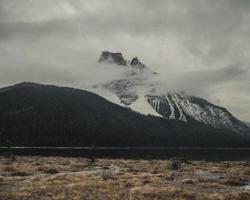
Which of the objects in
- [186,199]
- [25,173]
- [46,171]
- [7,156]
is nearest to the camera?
[186,199]

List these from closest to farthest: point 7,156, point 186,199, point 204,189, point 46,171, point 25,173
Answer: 1. point 186,199
2. point 204,189
3. point 25,173
4. point 46,171
5. point 7,156

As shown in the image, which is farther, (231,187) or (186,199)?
(231,187)

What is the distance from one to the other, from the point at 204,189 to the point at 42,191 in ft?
54.2

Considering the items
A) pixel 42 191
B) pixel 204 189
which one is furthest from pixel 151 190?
pixel 42 191

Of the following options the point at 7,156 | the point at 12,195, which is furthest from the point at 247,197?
the point at 7,156

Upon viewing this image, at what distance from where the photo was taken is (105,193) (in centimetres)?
3997

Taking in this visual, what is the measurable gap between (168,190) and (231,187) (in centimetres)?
1054

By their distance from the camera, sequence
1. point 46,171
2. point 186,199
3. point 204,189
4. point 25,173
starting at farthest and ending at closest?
1. point 46,171
2. point 25,173
3. point 204,189
4. point 186,199

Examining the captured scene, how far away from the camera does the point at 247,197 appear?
1523 inches

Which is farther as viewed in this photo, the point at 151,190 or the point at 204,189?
the point at 204,189

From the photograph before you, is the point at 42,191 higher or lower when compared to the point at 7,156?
lower

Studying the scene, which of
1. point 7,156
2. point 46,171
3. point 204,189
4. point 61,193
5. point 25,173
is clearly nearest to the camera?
→ point 61,193

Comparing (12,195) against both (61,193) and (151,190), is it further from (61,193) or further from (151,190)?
(151,190)

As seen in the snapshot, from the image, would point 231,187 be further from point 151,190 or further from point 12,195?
point 12,195
